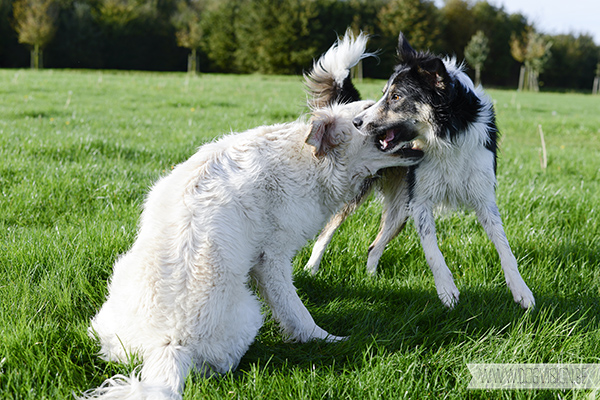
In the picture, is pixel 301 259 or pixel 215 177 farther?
pixel 301 259

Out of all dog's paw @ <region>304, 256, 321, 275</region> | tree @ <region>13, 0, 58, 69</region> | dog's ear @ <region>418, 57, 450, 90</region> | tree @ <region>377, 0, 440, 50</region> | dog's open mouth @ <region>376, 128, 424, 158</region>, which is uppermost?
tree @ <region>377, 0, 440, 50</region>

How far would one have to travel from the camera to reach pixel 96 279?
326 centimetres

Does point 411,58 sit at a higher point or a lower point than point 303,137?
higher

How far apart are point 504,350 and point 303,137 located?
1.73 m

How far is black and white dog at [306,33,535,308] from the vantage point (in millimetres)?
3303

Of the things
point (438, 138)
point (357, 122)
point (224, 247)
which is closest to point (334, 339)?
point (224, 247)

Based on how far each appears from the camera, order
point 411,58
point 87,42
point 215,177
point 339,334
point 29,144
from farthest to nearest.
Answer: point 87,42, point 29,144, point 411,58, point 339,334, point 215,177

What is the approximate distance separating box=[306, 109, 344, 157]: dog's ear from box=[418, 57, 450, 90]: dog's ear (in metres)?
0.83

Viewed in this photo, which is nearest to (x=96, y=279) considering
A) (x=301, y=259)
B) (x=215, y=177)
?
(x=215, y=177)

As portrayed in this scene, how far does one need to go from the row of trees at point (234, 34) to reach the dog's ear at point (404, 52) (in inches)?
1756

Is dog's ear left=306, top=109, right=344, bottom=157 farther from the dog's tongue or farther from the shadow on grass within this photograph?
the shadow on grass

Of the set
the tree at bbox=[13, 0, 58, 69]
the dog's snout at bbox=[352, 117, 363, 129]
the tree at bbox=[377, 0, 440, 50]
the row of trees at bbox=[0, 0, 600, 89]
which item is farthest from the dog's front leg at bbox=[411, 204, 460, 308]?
the tree at bbox=[377, 0, 440, 50]

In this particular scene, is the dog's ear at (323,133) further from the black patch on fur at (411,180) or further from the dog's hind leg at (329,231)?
the black patch on fur at (411,180)

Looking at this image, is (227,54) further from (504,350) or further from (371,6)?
(504,350)
